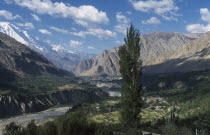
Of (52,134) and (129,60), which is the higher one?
(129,60)

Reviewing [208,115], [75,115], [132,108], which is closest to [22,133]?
[75,115]

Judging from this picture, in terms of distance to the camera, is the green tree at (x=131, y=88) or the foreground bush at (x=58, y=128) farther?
the green tree at (x=131, y=88)

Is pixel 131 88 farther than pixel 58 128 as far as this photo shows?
Yes

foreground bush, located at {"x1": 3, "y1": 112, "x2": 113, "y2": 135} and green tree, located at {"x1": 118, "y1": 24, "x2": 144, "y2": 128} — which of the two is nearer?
foreground bush, located at {"x1": 3, "y1": 112, "x2": 113, "y2": 135}

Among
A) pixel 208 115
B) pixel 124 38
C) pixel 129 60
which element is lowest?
pixel 208 115

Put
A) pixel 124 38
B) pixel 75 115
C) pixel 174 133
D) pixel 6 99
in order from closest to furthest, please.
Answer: pixel 75 115 → pixel 174 133 → pixel 124 38 → pixel 6 99

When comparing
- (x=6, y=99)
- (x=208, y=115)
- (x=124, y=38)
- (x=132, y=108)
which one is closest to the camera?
(x=132, y=108)

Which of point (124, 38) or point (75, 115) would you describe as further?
point (124, 38)

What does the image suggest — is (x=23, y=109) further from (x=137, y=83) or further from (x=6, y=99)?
(x=137, y=83)
